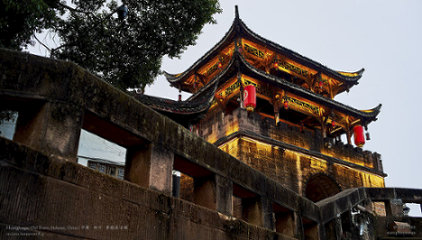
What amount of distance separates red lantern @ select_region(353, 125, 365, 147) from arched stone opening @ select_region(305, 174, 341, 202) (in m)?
3.60

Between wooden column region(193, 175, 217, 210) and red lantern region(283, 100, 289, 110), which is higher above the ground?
red lantern region(283, 100, 289, 110)

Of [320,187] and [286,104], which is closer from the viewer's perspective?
[286,104]

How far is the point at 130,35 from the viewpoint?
9445mm

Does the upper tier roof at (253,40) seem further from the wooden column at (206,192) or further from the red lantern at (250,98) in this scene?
the wooden column at (206,192)

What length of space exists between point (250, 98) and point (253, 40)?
13.2 ft

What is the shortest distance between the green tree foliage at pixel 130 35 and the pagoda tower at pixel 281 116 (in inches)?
297

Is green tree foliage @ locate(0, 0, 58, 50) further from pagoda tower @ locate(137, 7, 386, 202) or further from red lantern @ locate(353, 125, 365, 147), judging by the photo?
red lantern @ locate(353, 125, 365, 147)

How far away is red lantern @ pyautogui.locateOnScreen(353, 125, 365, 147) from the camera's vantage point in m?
21.4

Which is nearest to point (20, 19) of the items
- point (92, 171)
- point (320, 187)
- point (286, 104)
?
point (92, 171)

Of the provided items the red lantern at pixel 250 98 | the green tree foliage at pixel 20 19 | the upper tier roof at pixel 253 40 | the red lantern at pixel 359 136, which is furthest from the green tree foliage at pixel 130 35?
the red lantern at pixel 359 136

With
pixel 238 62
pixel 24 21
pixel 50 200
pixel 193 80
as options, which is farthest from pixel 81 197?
pixel 193 80

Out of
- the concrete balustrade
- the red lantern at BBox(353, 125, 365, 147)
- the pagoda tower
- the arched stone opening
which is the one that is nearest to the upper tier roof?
the pagoda tower

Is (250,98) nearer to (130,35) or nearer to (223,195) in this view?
(130,35)

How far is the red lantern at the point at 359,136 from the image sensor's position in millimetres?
21422
